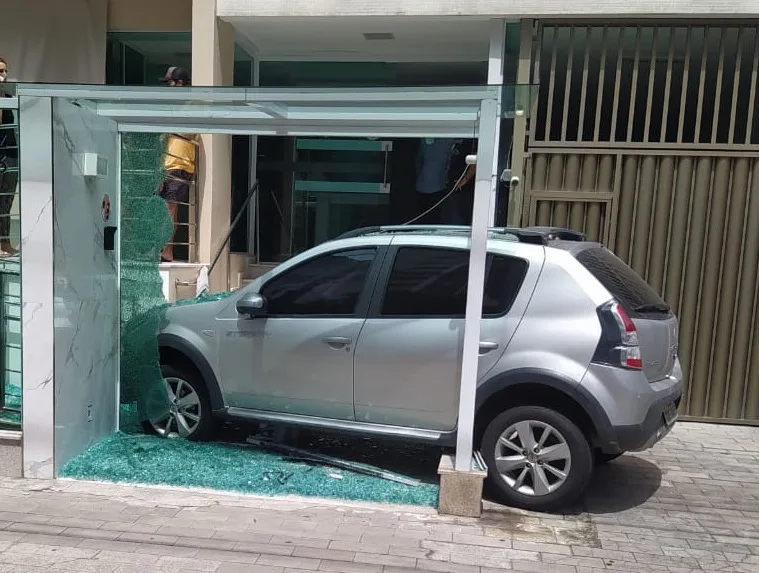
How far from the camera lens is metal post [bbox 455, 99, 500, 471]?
3.94 m

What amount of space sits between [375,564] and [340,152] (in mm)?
7060

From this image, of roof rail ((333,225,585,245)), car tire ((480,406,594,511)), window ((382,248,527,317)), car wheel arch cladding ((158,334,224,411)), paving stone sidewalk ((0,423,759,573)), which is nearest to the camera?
paving stone sidewalk ((0,423,759,573))

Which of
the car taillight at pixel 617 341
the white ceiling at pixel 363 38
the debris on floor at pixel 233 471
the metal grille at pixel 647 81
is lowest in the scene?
the debris on floor at pixel 233 471

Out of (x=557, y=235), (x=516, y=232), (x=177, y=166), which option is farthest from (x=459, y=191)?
(x=516, y=232)

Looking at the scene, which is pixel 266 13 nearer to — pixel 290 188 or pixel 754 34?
pixel 290 188

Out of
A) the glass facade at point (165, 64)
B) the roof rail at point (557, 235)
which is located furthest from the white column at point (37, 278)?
the glass facade at point (165, 64)

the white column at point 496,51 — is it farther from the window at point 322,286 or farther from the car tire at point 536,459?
the car tire at point 536,459

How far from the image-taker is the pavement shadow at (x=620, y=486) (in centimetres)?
446

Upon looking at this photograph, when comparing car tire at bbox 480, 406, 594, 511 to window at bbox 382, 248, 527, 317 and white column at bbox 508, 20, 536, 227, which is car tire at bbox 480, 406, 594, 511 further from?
white column at bbox 508, 20, 536, 227

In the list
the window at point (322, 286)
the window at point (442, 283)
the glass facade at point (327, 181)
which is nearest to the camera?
the window at point (442, 283)

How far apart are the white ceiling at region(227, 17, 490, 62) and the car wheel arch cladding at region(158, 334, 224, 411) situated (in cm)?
435

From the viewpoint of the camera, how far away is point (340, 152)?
9.54 metres

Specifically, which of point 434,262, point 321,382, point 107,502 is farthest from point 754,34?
point 107,502

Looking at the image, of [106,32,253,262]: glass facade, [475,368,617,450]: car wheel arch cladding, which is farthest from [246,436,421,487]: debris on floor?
[106,32,253,262]: glass facade
